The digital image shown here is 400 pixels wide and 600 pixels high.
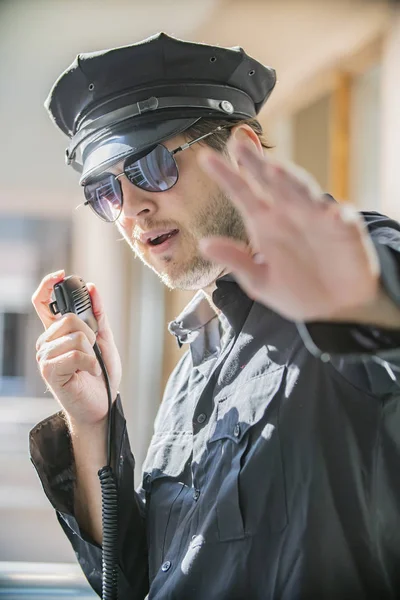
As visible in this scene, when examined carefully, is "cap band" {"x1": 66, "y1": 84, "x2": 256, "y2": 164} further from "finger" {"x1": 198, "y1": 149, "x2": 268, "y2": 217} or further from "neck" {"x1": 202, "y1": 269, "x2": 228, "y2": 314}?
"finger" {"x1": 198, "y1": 149, "x2": 268, "y2": 217}

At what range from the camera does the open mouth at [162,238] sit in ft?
4.29

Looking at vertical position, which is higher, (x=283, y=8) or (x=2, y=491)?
(x=283, y=8)

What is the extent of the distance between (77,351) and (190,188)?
386mm

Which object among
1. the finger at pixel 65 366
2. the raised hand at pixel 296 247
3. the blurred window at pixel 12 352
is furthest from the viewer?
the blurred window at pixel 12 352

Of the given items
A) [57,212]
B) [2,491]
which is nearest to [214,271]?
[57,212]

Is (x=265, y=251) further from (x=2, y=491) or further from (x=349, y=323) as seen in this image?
(x=2, y=491)

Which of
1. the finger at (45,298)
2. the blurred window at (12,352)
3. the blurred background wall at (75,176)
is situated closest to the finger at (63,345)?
the finger at (45,298)

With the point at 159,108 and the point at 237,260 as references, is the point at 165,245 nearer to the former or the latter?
the point at 159,108

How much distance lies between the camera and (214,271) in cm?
130

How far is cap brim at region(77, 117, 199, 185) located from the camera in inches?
48.6

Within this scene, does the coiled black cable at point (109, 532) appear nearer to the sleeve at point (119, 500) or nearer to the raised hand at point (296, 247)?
the sleeve at point (119, 500)

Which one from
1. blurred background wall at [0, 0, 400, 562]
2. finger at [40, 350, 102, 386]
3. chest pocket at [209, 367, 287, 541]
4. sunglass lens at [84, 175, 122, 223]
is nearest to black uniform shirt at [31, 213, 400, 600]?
chest pocket at [209, 367, 287, 541]

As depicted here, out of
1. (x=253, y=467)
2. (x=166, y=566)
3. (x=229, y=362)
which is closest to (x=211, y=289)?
(x=229, y=362)

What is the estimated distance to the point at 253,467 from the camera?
103 centimetres
